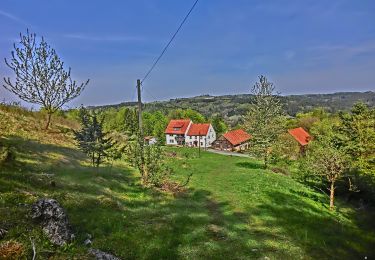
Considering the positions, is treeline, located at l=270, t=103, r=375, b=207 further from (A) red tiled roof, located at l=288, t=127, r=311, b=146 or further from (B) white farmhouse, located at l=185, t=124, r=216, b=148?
(B) white farmhouse, located at l=185, t=124, r=216, b=148

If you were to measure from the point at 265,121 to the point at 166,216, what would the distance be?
Result: 1259 inches

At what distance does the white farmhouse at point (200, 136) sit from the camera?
10338 centimetres

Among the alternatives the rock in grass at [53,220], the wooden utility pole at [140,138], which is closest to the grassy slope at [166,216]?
the rock in grass at [53,220]

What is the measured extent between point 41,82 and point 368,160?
1492 inches

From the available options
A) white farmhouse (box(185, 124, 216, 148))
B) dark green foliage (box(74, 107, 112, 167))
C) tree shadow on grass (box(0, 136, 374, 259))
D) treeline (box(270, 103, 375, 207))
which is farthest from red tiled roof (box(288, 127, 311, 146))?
dark green foliage (box(74, 107, 112, 167))

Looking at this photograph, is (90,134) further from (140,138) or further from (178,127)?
(178,127)

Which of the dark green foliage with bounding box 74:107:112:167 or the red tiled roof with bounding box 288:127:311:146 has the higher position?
the dark green foliage with bounding box 74:107:112:167

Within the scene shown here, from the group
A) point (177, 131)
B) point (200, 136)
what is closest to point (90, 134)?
point (200, 136)

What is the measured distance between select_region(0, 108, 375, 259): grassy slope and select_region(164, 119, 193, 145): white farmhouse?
75.3 m

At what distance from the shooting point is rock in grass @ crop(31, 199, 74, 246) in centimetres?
1053

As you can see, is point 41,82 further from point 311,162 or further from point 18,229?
point 311,162

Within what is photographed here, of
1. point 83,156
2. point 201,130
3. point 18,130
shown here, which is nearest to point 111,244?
point 83,156

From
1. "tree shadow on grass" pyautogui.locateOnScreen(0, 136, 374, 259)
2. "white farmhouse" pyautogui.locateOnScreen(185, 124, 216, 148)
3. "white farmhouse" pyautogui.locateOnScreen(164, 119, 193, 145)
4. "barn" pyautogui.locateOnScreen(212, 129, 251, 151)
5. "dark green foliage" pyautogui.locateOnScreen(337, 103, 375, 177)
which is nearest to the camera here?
"tree shadow on grass" pyautogui.locateOnScreen(0, 136, 374, 259)

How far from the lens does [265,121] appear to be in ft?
156
